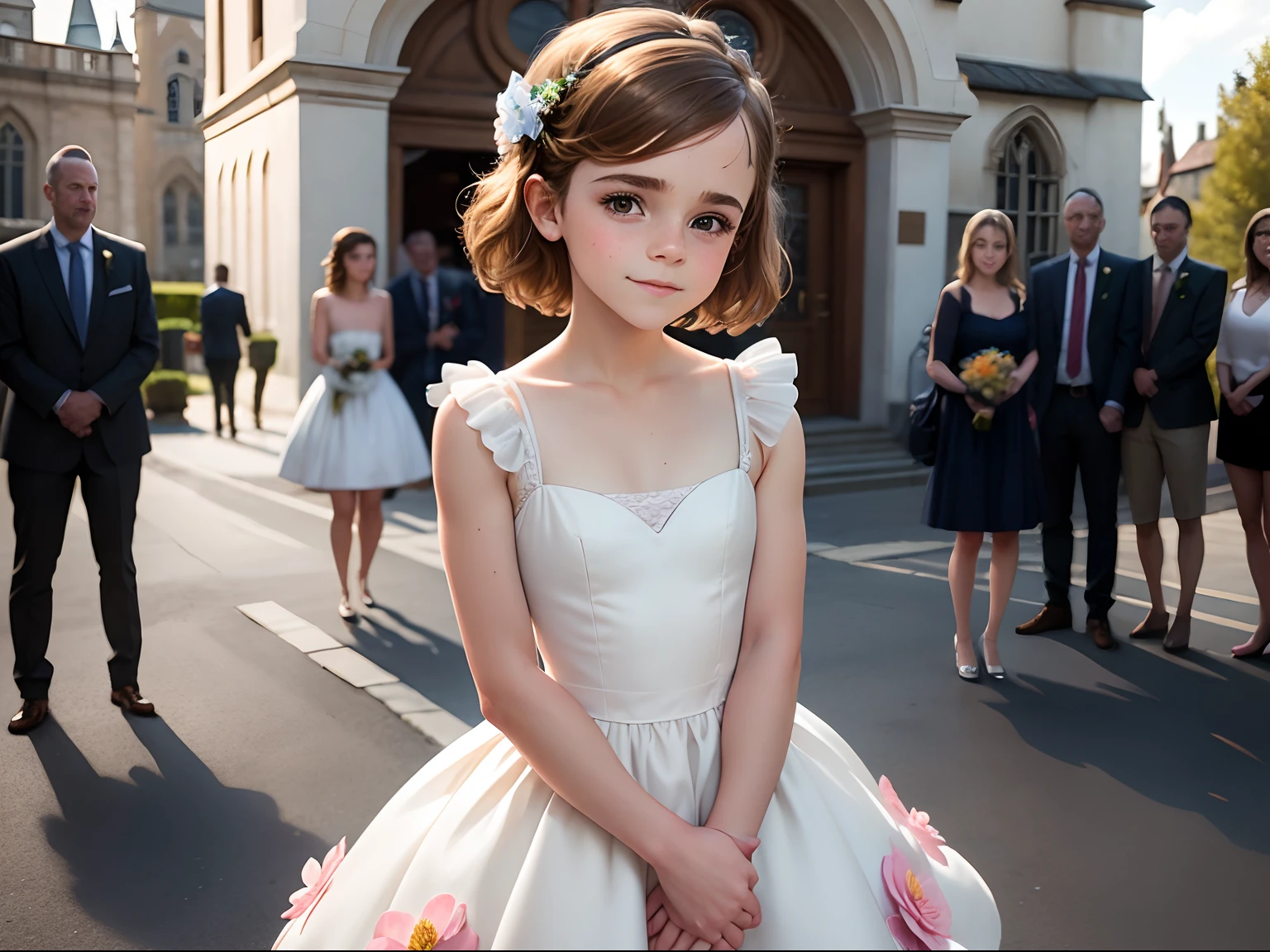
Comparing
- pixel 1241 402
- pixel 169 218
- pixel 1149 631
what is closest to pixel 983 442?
pixel 1241 402

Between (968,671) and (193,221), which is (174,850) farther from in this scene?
(193,221)

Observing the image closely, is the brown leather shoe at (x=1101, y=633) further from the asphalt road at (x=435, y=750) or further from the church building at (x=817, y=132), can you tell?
the church building at (x=817, y=132)

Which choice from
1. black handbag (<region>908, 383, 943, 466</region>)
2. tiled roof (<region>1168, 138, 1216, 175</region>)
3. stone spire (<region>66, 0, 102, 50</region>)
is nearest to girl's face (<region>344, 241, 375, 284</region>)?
stone spire (<region>66, 0, 102, 50</region>)

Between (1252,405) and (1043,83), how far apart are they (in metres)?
9.32

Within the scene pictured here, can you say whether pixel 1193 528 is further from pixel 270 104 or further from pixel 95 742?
pixel 270 104

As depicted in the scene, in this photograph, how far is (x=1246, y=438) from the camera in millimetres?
5457

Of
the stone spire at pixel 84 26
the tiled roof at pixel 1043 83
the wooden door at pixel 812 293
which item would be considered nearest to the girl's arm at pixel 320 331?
the stone spire at pixel 84 26

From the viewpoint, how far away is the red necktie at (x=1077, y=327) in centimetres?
564

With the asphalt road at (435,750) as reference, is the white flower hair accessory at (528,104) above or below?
above

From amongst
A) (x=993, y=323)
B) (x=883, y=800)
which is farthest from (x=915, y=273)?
(x=883, y=800)

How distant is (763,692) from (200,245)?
42.1 m

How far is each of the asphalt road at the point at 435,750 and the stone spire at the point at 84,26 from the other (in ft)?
7.98

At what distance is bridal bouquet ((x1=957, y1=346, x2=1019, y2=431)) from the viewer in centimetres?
500

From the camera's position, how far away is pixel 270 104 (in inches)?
417
